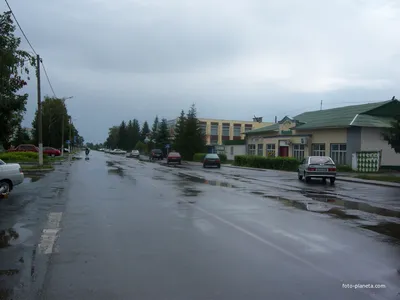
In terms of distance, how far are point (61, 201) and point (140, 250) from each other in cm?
718

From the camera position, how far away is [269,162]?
148ft

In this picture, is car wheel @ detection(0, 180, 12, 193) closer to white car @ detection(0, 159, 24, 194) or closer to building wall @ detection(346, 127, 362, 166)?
white car @ detection(0, 159, 24, 194)

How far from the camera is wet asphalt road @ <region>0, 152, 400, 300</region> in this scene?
544 centimetres

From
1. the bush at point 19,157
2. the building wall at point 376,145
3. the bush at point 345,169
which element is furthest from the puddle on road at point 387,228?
the bush at point 19,157

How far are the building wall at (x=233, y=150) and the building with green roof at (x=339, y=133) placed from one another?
37.1 ft

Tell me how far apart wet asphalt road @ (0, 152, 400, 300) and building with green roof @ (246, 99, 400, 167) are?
29052 mm

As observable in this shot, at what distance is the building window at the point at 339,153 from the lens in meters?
43.4

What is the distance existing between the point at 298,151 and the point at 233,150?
71.5 feet

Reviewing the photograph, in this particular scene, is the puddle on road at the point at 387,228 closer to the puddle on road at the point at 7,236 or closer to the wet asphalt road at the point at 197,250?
the wet asphalt road at the point at 197,250

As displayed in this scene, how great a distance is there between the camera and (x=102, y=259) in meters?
6.75

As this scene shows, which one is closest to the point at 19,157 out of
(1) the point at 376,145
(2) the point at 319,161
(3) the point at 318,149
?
(2) the point at 319,161

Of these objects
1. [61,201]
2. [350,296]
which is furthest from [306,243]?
[61,201]

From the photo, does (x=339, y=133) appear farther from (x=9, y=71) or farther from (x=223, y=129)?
(x=223, y=129)

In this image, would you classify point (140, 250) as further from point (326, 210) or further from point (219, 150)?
point (219, 150)
